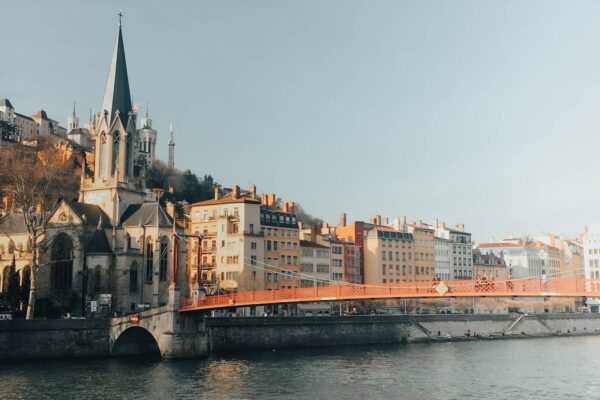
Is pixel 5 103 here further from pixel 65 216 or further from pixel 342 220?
pixel 65 216

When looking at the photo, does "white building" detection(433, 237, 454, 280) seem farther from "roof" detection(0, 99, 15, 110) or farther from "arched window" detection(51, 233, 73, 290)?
"roof" detection(0, 99, 15, 110)

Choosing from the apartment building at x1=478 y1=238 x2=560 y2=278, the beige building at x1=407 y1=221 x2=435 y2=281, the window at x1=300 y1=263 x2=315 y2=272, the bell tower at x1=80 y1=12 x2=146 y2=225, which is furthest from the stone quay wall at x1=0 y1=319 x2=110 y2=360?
the apartment building at x1=478 y1=238 x2=560 y2=278

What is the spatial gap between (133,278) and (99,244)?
4536 mm

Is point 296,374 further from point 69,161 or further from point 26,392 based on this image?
point 69,161

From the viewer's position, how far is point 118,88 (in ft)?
261

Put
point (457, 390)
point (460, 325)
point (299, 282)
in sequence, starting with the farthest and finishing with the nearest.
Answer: point (299, 282) → point (460, 325) → point (457, 390)

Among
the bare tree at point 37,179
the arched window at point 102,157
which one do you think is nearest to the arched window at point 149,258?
the bare tree at point 37,179

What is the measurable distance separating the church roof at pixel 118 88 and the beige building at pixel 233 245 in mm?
16214

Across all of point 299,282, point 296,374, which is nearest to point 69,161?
point 299,282

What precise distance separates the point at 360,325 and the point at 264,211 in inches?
846

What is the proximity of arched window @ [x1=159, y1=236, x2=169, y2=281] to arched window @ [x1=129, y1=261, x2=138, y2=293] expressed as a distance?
264cm

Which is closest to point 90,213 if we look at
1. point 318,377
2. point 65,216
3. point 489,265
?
point 65,216

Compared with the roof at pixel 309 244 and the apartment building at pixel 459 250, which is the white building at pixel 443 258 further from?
the roof at pixel 309 244

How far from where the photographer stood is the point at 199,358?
56750 millimetres
